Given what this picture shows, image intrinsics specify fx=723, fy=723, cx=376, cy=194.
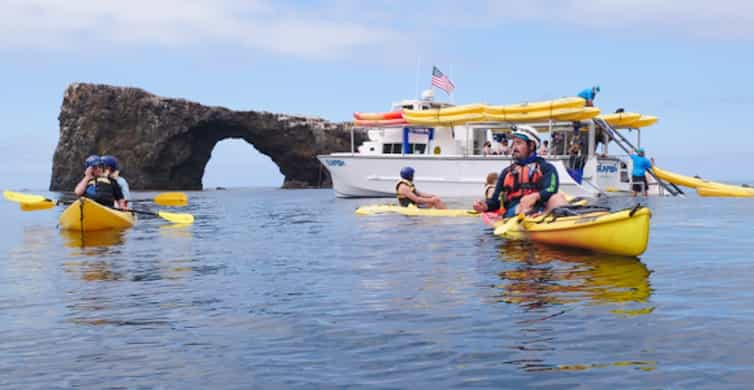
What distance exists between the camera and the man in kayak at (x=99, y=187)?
15914 millimetres

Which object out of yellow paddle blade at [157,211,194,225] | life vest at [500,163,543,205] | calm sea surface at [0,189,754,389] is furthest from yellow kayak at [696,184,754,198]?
yellow paddle blade at [157,211,194,225]

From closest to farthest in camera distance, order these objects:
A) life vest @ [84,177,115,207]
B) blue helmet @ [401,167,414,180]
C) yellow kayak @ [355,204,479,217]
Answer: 1. life vest @ [84,177,115,207]
2. yellow kayak @ [355,204,479,217]
3. blue helmet @ [401,167,414,180]

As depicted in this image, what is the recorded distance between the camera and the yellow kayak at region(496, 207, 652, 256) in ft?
31.2

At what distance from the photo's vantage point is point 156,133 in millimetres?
59781

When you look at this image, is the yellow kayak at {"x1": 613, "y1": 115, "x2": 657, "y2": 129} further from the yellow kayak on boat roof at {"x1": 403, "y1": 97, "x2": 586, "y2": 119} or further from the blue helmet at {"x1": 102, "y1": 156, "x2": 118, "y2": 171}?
the blue helmet at {"x1": 102, "y1": 156, "x2": 118, "y2": 171}

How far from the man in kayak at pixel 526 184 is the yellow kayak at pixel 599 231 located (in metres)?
0.56

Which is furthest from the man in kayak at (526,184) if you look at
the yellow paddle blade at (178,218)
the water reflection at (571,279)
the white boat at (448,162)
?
the white boat at (448,162)

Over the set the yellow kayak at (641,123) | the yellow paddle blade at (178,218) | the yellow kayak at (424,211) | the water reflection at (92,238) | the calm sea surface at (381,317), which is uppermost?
the yellow kayak at (641,123)

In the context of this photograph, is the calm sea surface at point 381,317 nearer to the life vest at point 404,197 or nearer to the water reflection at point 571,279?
the water reflection at point 571,279

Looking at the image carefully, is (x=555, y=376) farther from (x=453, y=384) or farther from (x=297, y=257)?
(x=297, y=257)

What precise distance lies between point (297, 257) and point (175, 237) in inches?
207

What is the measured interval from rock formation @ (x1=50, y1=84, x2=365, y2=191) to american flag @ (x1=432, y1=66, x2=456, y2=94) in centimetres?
2795

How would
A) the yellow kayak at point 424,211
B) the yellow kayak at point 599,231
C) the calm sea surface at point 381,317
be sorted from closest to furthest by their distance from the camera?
the calm sea surface at point 381,317 < the yellow kayak at point 599,231 < the yellow kayak at point 424,211

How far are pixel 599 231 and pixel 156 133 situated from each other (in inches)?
2144
